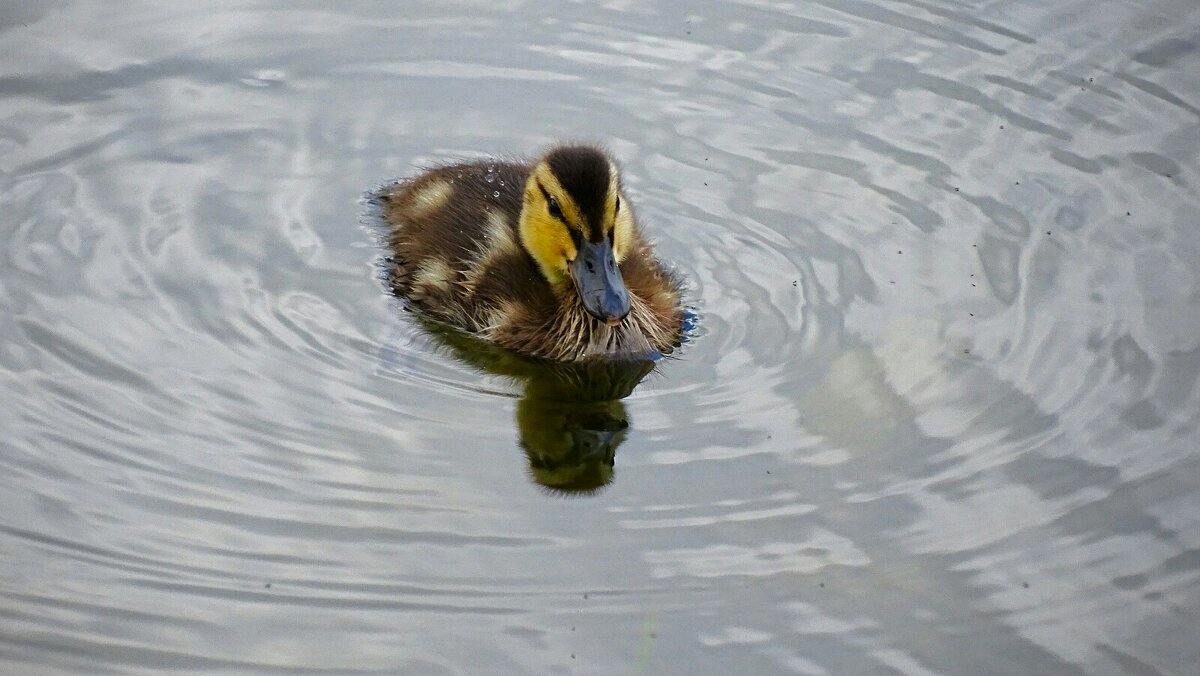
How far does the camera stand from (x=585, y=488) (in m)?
4.58

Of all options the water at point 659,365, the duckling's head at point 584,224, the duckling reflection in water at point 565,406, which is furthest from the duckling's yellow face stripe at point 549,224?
the water at point 659,365

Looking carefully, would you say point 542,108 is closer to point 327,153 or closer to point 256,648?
point 327,153

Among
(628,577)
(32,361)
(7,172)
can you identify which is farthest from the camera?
(7,172)

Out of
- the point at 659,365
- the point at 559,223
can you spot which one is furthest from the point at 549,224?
the point at 659,365

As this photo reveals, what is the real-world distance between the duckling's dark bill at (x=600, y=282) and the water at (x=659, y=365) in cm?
26

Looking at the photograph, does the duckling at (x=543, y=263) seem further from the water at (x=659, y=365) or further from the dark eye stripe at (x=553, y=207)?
the water at (x=659, y=365)

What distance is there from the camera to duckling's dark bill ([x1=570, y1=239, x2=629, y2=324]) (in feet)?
17.5

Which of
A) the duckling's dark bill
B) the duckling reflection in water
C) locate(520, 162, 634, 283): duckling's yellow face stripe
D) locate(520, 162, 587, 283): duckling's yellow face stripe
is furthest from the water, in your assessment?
locate(520, 162, 587, 283): duckling's yellow face stripe

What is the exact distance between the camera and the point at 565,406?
206 inches

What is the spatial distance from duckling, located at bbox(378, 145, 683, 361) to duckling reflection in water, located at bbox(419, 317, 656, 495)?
0.06 meters

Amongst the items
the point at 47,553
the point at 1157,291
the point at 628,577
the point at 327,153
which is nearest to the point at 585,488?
the point at 628,577

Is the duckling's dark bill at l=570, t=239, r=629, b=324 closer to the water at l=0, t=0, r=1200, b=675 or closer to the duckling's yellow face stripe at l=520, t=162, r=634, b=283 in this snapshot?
the duckling's yellow face stripe at l=520, t=162, r=634, b=283

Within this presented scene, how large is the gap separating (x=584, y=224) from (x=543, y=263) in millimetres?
395

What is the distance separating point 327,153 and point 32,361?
201 centimetres
